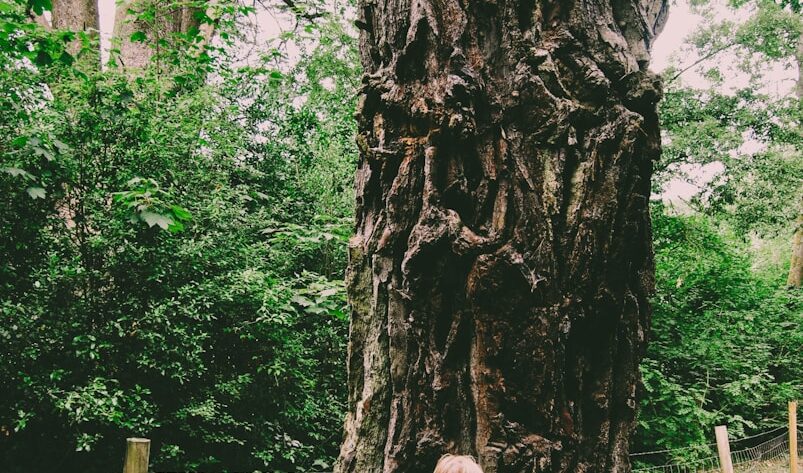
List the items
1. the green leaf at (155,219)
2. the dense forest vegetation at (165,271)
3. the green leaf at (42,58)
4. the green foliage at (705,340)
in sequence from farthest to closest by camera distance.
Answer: the green foliage at (705,340) < the dense forest vegetation at (165,271) < the green leaf at (42,58) < the green leaf at (155,219)

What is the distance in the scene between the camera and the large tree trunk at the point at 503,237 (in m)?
2.19

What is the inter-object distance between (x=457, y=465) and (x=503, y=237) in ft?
2.75

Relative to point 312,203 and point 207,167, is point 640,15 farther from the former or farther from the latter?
point 312,203

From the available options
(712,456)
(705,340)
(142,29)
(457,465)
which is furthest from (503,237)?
(705,340)

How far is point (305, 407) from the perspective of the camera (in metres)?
6.11

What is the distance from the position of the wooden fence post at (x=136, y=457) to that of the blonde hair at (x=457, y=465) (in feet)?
6.48

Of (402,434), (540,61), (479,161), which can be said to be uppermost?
(540,61)

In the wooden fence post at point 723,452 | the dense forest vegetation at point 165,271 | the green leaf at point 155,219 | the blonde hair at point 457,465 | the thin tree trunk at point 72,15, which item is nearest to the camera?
the blonde hair at point 457,465

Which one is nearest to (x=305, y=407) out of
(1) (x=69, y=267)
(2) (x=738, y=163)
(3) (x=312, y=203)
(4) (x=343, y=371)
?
(4) (x=343, y=371)

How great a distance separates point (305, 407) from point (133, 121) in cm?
330

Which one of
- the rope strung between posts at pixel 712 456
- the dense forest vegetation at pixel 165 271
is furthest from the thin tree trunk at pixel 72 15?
the rope strung between posts at pixel 712 456

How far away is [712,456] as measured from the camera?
26.9ft

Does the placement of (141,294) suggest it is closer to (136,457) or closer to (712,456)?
(136,457)

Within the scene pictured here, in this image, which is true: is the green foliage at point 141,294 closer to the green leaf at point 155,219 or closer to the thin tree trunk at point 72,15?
the green leaf at point 155,219
